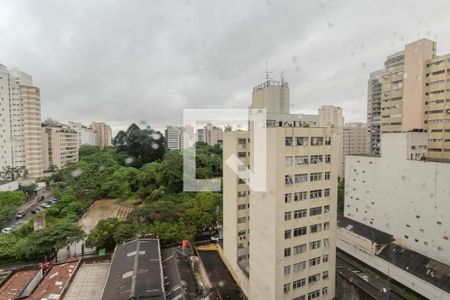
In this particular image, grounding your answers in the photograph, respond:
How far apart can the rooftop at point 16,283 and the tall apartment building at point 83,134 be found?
21775 mm

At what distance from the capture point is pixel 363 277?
7.27 metres

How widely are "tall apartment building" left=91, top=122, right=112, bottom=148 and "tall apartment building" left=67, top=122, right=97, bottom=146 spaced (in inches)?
116

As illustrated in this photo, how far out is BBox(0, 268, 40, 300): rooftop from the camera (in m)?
5.95

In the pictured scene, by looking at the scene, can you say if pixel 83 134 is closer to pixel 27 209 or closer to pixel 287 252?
pixel 27 209

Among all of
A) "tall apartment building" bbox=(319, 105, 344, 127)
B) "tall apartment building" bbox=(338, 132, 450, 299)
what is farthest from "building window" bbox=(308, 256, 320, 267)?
"tall apartment building" bbox=(319, 105, 344, 127)

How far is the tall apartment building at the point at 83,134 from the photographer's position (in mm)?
26747

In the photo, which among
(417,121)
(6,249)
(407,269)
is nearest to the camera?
(407,269)

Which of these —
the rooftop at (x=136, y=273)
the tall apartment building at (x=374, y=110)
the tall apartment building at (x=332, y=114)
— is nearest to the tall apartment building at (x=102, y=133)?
the tall apartment building at (x=332, y=114)

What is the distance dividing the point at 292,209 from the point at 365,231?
17.9 ft

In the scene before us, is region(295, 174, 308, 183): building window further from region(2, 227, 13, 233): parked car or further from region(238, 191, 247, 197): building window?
region(2, 227, 13, 233): parked car

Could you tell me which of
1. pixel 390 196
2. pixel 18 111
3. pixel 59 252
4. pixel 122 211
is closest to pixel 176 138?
pixel 18 111

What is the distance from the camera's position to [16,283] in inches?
252

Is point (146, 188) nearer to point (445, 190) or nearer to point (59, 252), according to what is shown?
point (59, 252)

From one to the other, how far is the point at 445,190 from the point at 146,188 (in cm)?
1282
